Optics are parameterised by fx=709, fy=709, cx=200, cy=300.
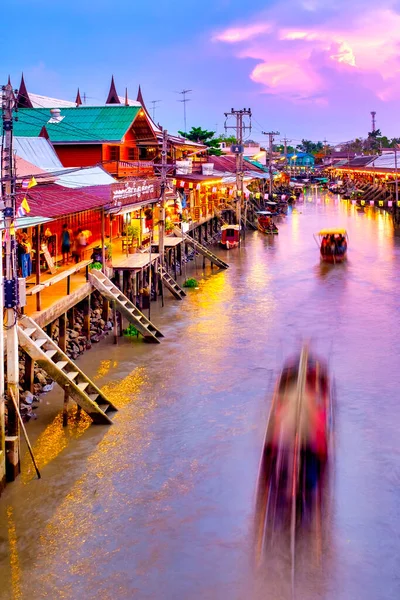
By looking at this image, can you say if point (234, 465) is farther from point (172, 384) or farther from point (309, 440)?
point (172, 384)

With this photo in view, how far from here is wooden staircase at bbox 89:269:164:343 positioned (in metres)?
24.5

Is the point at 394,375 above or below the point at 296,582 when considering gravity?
above

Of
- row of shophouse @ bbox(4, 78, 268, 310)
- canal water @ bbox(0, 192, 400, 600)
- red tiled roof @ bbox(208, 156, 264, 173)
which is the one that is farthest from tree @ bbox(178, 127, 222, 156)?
canal water @ bbox(0, 192, 400, 600)

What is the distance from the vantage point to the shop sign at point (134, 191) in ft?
92.5

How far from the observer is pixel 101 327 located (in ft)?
87.8

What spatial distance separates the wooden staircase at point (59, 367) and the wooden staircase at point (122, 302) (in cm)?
629

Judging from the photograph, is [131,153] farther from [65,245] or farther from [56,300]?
[56,300]

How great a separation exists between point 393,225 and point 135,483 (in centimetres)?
6384

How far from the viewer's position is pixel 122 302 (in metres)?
25.1

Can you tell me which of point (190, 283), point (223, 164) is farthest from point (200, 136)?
point (190, 283)

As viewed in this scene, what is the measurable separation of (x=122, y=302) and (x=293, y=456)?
38.9ft

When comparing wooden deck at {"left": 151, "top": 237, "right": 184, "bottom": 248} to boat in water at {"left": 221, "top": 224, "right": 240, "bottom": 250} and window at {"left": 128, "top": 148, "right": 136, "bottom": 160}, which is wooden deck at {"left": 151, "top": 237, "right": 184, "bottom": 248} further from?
boat in water at {"left": 221, "top": 224, "right": 240, "bottom": 250}

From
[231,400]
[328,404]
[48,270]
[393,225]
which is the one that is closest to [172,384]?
[231,400]

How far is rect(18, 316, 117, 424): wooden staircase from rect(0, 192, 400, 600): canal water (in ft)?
1.91
